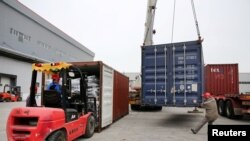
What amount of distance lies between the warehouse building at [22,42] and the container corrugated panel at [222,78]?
65.7 ft

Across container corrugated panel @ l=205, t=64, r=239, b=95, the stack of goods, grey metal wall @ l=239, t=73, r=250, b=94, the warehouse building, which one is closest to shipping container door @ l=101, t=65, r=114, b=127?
the stack of goods

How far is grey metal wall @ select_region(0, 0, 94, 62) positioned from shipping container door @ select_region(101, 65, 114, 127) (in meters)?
20.0

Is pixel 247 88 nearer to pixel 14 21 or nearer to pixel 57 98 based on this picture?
pixel 14 21

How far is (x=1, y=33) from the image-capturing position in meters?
28.2

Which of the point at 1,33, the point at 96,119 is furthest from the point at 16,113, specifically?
the point at 1,33

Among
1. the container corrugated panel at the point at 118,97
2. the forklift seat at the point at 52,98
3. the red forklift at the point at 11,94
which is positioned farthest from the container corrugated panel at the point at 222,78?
the red forklift at the point at 11,94

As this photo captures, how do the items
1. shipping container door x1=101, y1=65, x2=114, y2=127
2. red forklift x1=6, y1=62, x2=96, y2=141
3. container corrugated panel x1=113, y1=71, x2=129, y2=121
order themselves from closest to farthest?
red forklift x1=6, y1=62, x2=96, y2=141, shipping container door x1=101, y1=65, x2=114, y2=127, container corrugated panel x1=113, y1=71, x2=129, y2=121

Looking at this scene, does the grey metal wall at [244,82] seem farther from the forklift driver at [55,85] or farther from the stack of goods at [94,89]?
the forklift driver at [55,85]

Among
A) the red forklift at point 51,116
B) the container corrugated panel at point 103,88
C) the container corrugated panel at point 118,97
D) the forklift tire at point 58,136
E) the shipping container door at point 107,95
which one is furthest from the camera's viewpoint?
the container corrugated panel at point 118,97

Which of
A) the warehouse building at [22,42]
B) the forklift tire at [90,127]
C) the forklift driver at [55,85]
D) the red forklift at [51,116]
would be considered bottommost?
the forklift tire at [90,127]

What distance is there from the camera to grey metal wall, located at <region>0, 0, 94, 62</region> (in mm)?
29184

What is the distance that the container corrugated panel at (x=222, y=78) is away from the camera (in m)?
17.5

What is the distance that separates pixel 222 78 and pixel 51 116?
45.7ft

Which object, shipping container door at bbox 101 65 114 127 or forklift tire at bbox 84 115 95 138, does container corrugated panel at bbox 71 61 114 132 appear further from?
forklift tire at bbox 84 115 95 138
